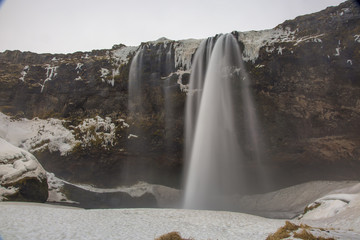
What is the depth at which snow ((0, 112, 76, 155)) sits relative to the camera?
27078 mm

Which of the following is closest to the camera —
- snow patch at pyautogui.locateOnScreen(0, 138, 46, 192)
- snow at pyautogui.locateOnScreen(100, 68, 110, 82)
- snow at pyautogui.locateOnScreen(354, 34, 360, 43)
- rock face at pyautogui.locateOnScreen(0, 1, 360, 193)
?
snow patch at pyautogui.locateOnScreen(0, 138, 46, 192)

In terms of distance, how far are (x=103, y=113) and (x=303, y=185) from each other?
67.1 ft

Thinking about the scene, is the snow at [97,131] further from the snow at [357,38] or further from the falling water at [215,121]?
the snow at [357,38]

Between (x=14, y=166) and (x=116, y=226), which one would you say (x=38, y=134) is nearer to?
(x=14, y=166)

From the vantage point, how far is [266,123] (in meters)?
25.5

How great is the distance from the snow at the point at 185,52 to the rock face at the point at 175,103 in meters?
0.11

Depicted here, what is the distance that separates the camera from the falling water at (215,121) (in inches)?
978

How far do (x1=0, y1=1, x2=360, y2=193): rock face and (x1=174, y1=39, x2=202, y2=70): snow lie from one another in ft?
0.35

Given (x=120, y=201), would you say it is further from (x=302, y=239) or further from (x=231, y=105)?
(x=302, y=239)

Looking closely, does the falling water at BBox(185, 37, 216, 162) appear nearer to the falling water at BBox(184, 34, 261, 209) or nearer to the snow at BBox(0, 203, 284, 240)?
the falling water at BBox(184, 34, 261, 209)

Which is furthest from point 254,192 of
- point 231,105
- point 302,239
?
point 302,239

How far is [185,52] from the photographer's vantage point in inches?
1055

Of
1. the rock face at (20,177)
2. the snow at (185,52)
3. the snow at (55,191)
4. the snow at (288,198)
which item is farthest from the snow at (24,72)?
the snow at (288,198)

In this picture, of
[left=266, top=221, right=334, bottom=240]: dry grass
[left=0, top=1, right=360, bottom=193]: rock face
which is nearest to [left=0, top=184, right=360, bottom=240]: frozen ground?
[left=266, top=221, right=334, bottom=240]: dry grass
